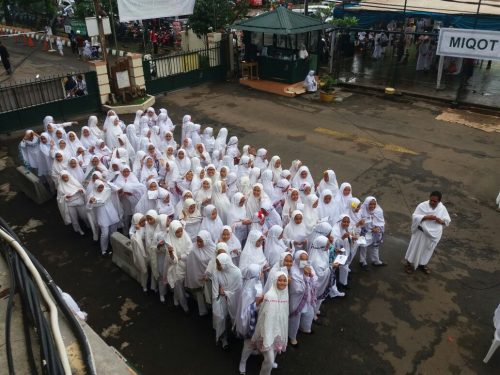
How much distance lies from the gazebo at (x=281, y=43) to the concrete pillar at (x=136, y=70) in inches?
176

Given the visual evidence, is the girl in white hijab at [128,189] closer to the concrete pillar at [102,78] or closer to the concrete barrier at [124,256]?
the concrete barrier at [124,256]

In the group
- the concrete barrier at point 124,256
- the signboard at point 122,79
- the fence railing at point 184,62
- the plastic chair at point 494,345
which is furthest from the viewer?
the fence railing at point 184,62

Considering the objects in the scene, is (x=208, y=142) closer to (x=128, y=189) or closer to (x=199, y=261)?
(x=128, y=189)

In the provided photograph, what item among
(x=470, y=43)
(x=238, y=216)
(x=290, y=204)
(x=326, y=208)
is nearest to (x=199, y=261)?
(x=238, y=216)

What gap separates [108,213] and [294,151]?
6052mm

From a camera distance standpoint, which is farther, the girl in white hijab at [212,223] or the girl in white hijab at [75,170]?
the girl in white hijab at [75,170]

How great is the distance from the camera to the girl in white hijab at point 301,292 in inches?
212

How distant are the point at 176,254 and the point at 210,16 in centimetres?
1782

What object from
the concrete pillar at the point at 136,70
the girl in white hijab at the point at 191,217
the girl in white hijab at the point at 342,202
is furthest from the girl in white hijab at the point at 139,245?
the concrete pillar at the point at 136,70

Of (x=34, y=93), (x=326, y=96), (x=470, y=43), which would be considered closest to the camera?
(x=34, y=93)

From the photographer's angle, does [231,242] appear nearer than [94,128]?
Yes

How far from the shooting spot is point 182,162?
897 cm

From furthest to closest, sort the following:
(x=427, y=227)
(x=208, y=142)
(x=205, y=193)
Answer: (x=208, y=142)
(x=205, y=193)
(x=427, y=227)

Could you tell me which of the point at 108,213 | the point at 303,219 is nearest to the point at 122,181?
the point at 108,213
